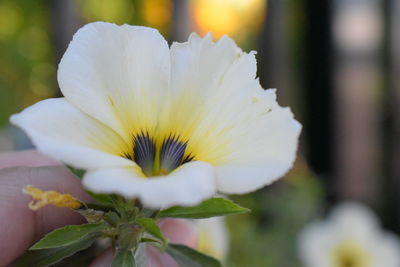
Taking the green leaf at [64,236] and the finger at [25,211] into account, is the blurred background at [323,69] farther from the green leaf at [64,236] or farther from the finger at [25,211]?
the green leaf at [64,236]

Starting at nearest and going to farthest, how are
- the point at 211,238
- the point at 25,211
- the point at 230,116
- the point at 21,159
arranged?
the point at 230,116
the point at 25,211
the point at 21,159
the point at 211,238

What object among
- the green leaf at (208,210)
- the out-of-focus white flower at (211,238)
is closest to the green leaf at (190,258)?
the green leaf at (208,210)

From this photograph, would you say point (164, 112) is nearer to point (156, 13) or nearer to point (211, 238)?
point (211, 238)

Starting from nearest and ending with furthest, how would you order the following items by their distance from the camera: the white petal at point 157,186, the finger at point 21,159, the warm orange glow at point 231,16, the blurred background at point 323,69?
1. the white petal at point 157,186
2. the finger at point 21,159
3. the warm orange glow at point 231,16
4. the blurred background at point 323,69

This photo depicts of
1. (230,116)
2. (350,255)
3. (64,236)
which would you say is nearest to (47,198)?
(64,236)

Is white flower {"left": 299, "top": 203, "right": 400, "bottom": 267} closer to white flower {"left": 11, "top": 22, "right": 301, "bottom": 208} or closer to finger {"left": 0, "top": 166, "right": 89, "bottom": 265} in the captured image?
finger {"left": 0, "top": 166, "right": 89, "bottom": 265}

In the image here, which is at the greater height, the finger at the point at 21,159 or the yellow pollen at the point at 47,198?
the yellow pollen at the point at 47,198

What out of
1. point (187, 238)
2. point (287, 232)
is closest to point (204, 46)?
point (187, 238)
